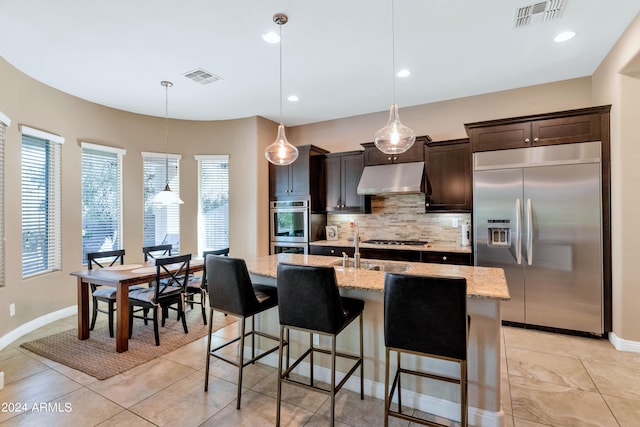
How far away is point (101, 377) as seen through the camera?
2.69 meters

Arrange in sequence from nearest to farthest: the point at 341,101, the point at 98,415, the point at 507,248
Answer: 1. the point at 98,415
2. the point at 507,248
3. the point at 341,101

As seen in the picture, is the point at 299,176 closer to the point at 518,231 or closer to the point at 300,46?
the point at 300,46

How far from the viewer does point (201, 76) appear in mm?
3834

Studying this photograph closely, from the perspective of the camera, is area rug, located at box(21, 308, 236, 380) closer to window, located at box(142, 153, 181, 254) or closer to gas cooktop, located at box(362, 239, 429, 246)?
window, located at box(142, 153, 181, 254)

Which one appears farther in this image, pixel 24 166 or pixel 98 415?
pixel 24 166

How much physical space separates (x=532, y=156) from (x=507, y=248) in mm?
1091

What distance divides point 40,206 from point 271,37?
11.8 ft

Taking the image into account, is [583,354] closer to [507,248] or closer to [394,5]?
[507,248]

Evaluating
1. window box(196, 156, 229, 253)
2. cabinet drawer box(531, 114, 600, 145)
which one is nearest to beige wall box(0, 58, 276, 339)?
window box(196, 156, 229, 253)

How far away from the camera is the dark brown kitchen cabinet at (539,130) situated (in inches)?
136

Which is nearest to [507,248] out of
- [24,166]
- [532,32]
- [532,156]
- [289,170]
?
[532,156]

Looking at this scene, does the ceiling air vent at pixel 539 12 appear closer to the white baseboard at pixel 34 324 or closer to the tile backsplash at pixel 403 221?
the tile backsplash at pixel 403 221

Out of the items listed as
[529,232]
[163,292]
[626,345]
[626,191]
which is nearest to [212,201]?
[163,292]

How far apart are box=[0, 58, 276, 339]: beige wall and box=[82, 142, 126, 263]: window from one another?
0.10 meters
